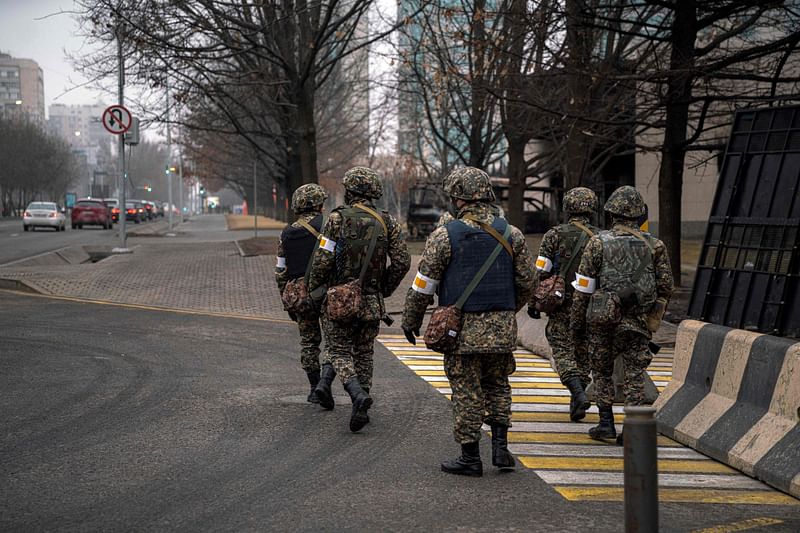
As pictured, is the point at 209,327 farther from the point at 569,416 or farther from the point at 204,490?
the point at 204,490

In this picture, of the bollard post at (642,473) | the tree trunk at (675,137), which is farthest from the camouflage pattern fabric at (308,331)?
the tree trunk at (675,137)

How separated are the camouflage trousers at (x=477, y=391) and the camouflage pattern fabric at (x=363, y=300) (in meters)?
1.40

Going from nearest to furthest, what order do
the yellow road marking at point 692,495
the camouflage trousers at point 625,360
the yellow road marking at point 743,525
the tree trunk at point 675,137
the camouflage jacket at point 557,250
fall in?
the yellow road marking at point 743,525, the yellow road marking at point 692,495, the camouflage trousers at point 625,360, the camouflage jacket at point 557,250, the tree trunk at point 675,137

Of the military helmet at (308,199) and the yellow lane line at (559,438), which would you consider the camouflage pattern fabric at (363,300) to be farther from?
the yellow lane line at (559,438)

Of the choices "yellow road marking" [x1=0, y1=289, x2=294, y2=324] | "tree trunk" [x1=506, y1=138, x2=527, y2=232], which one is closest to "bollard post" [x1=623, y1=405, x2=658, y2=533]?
"yellow road marking" [x1=0, y1=289, x2=294, y2=324]

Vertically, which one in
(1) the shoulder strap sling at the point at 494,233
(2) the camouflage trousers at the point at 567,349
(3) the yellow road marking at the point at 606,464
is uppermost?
(1) the shoulder strap sling at the point at 494,233

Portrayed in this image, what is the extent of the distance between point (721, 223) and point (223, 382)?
190 inches

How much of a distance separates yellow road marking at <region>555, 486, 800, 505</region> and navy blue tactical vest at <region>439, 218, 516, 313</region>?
1.21 m

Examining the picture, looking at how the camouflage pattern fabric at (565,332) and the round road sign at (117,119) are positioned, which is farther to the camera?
the round road sign at (117,119)

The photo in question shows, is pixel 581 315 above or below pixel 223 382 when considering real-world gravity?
above

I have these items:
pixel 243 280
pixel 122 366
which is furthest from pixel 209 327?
pixel 243 280

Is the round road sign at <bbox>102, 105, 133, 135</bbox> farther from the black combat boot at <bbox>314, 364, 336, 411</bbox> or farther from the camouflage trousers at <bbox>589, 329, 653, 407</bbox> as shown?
the camouflage trousers at <bbox>589, 329, 653, 407</bbox>

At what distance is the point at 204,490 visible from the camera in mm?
5695

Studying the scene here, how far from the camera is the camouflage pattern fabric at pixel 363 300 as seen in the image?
7543 millimetres
